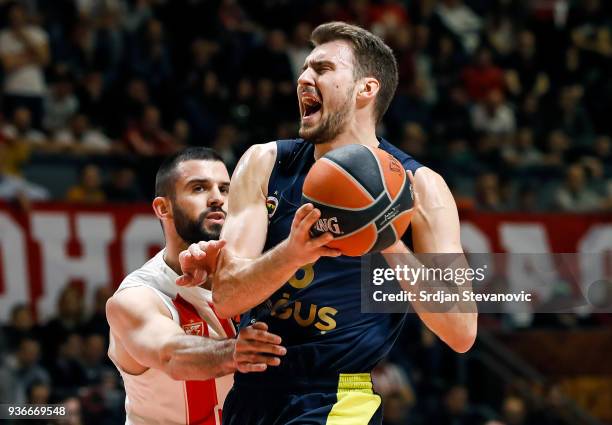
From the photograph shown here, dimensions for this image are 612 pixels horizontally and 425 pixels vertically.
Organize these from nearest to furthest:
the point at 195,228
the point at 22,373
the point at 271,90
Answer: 1. the point at 195,228
2. the point at 22,373
3. the point at 271,90

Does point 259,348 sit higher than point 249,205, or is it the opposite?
point 249,205

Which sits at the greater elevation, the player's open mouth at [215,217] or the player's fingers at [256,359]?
the player's open mouth at [215,217]

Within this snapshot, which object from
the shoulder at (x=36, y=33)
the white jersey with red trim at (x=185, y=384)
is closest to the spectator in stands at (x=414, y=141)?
the shoulder at (x=36, y=33)

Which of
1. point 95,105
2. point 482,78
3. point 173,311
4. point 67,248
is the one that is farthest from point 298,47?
point 173,311

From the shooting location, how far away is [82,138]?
1156 centimetres

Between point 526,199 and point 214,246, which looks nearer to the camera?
point 214,246

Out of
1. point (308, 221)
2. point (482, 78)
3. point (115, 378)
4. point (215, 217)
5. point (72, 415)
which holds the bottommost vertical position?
point (308, 221)

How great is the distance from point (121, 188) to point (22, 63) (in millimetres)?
2022

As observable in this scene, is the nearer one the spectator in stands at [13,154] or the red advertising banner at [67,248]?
the red advertising banner at [67,248]

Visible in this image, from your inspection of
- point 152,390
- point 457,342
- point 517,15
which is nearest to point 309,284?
point 457,342

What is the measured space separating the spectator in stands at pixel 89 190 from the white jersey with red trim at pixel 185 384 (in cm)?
582

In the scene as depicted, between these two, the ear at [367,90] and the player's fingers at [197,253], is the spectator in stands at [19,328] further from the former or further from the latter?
the ear at [367,90]

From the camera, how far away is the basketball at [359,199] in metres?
3.59

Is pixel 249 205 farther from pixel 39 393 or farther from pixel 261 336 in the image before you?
pixel 39 393
